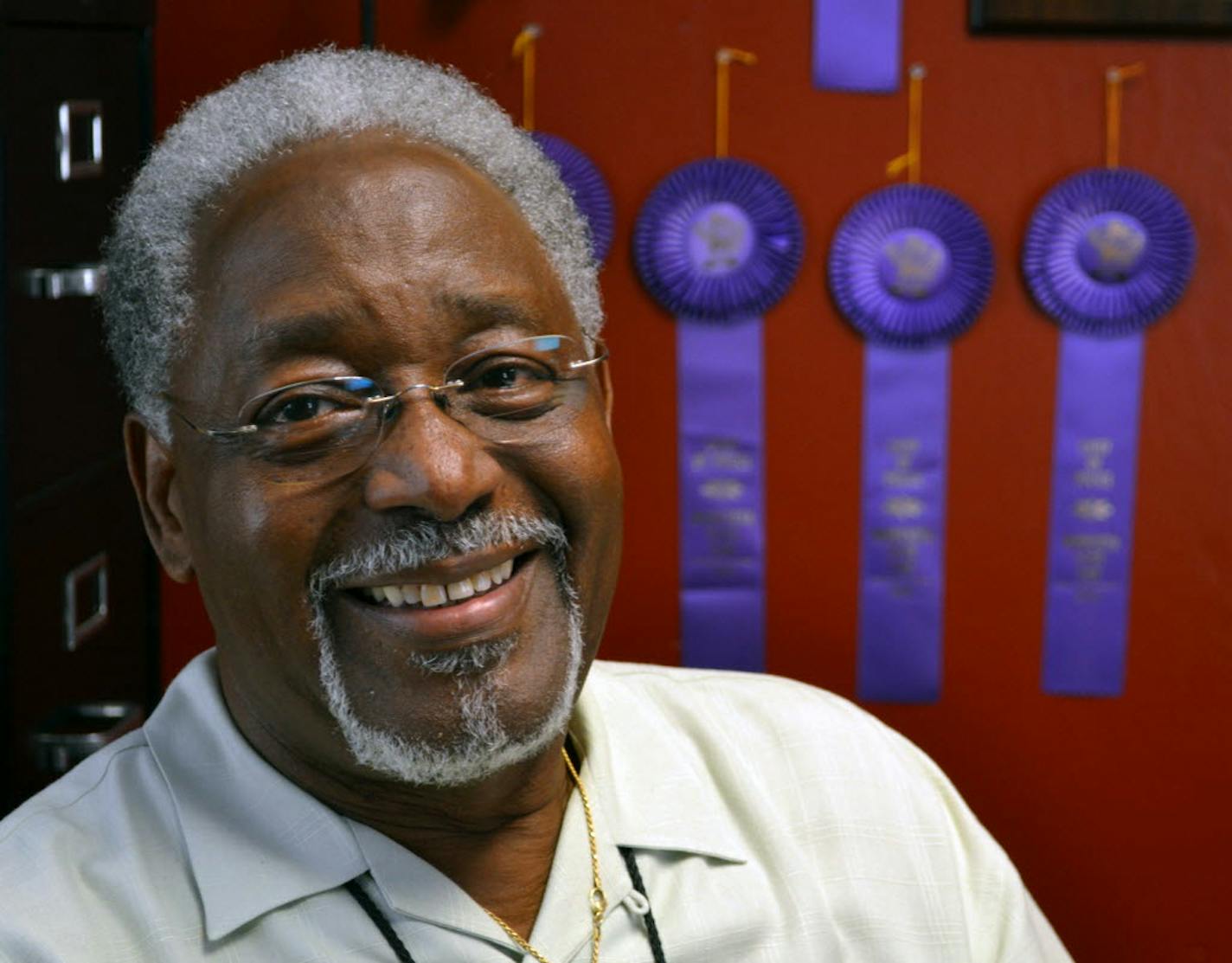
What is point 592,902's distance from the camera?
1286 millimetres

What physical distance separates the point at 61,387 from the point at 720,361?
2.94ft

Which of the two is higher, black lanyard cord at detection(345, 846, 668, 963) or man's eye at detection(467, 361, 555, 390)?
man's eye at detection(467, 361, 555, 390)

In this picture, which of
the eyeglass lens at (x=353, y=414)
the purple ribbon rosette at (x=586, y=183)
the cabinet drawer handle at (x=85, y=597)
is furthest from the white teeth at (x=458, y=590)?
the purple ribbon rosette at (x=586, y=183)

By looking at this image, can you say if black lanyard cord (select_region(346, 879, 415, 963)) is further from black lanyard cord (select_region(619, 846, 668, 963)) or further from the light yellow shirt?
black lanyard cord (select_region(619, 846, 668, 963))

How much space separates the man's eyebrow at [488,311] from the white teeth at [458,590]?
0.67 ft

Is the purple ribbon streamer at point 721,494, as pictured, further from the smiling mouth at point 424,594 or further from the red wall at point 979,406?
the smiling mouth at point 424,594

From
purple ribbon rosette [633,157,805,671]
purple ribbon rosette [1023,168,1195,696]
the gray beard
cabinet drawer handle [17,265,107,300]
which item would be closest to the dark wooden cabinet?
cabinet drawer handle [17,265,107,300]

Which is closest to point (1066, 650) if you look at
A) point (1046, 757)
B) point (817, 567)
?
point (1046, 757)

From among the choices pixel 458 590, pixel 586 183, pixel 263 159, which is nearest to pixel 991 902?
pixel 458 590

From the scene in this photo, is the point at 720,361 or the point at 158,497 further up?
the point at 720,361

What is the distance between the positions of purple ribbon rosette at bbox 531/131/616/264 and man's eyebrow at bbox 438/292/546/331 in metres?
0.81

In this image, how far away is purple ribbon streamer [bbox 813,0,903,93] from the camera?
2025 mm

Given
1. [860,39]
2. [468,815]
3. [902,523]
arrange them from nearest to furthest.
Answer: [468,815], [860,39], [902,523]

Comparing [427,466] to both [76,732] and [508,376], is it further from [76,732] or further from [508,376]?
[76,732]
